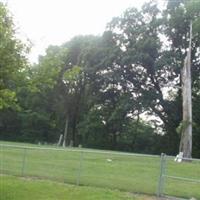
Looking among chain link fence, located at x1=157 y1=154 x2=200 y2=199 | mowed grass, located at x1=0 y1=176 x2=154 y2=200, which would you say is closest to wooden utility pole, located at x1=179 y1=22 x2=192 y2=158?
chain link fence, located at x1=157 y1=154 x2=200 y2=199

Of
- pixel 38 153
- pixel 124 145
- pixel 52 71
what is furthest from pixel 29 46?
pixel 124 145

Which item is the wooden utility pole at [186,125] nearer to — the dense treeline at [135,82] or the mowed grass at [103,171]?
the mowed grass at [103,171]

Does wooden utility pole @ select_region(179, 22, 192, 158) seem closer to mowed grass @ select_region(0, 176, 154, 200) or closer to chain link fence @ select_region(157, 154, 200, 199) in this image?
chain link fence @ select_region(157, 154, 200, 199)

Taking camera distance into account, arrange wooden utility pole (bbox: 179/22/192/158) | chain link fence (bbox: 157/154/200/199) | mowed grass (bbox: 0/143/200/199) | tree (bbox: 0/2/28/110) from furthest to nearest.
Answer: wooden utility pole (bbox: 179/22/192/158) → mowed grass (bbox: 0/143/200/199) → chain link fence (bbox: 157/154/200/199) → tree (bbox: 0/2/28/110)

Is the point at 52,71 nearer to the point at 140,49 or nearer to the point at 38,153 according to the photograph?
the point at 38,153

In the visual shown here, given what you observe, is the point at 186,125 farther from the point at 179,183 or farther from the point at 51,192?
the point at 51,192

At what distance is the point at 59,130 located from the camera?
233 feet

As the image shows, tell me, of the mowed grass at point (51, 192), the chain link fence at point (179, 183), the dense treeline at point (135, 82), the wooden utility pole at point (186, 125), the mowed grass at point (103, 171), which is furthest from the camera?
the dense treeline at point (135, 82)

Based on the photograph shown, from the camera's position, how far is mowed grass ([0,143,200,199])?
54.3 feet

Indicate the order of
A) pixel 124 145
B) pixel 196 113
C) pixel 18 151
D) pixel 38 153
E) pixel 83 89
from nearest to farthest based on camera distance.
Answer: pixel 38 153 < pixel 18 151 < pixel 196 113 < pixel 124 145 < pixel 83 89

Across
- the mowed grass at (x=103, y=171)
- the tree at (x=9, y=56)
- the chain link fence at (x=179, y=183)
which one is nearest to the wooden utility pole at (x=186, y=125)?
the mowed grass at (x=103, y=171)

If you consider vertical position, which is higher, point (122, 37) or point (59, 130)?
point (122, 37)

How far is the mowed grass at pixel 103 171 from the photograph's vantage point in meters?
16.5

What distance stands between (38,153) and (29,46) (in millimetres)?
13599
